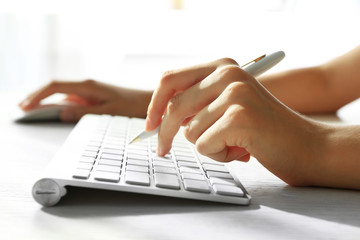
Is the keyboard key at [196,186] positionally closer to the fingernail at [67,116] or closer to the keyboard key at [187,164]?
the keyboard key at [187,164]

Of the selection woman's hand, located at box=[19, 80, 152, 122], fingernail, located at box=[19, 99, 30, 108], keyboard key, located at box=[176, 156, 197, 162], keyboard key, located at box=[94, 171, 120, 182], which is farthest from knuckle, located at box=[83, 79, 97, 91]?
keyboard key, located at box=[94, 171, 120, 182]

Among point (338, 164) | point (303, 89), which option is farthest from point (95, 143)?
point (303, 89)

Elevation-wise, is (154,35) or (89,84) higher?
(154,35)

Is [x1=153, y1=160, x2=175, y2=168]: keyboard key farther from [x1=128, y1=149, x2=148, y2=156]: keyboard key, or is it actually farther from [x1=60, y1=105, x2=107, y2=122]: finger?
[x1=60, y1=105, x2=107, y2=122]: finger

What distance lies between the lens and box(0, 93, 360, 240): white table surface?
42cm

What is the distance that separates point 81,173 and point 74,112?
49 cm

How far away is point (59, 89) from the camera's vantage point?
0.98m

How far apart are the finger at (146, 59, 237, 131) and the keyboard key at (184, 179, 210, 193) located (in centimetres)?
13

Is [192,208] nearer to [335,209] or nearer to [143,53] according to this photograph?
[335,209]

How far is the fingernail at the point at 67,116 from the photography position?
0.95 metres

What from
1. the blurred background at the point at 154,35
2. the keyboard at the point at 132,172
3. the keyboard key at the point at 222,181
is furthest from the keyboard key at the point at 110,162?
the blurred background at the point at 154,35

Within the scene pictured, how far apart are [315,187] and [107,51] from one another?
2370mm

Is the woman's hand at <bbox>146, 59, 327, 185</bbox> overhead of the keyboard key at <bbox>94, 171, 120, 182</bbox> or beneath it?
overhead

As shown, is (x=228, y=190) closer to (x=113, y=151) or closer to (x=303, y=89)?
(x=113, y=151)
